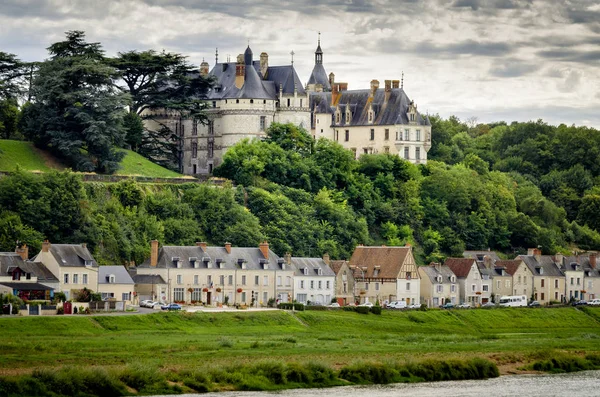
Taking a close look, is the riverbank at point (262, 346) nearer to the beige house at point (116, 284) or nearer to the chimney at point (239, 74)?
the beige house at point (116, 284)

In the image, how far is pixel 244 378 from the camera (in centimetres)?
6994

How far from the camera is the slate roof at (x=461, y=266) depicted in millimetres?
121000

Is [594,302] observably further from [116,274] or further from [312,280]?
[116,274]

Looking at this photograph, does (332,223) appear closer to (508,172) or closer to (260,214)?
(260,214)

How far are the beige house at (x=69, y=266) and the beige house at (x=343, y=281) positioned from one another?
2241 centimetres

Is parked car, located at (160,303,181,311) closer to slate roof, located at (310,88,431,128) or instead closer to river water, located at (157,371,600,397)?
river water, located at (157,371,600,397)

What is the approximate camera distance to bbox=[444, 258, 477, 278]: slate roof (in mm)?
121000

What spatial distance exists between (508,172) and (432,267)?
44.8 m

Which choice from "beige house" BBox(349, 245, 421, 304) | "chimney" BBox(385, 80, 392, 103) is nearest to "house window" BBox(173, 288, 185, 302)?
"beige house" BBox(349, 245, 421, 304)

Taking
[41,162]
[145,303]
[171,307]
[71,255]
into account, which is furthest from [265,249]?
[41,162]

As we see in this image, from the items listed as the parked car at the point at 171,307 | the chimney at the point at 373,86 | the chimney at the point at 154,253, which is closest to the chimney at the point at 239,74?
the chimney at the point at 373,86

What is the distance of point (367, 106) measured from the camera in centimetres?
14225

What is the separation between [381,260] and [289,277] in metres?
9.54

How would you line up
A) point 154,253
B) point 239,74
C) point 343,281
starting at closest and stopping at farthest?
point 154,253 → point 343,281 → point 239,74
